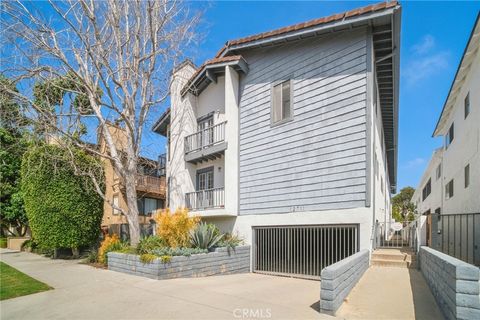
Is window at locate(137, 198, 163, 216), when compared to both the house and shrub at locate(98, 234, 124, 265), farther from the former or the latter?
shrub at locate(98, 234, 124, 265)

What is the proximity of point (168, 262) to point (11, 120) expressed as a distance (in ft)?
32.5

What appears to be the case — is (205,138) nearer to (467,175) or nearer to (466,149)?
(466,149)

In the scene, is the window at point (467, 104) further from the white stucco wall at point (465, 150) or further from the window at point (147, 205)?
the window at point (147, 205)

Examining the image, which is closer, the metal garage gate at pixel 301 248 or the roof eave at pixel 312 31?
the roof eave at pixel 312 31

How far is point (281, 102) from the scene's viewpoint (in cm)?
1277

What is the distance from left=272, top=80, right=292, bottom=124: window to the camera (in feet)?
41.1

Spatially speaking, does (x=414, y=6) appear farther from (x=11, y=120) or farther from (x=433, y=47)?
(x=11, y=120)

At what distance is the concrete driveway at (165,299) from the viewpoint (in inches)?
254

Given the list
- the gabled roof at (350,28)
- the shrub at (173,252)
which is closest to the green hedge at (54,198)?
the gabled roof at (350,28)

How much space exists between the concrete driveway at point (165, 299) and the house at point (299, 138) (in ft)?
6.13

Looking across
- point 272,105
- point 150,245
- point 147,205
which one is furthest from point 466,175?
point 147,205

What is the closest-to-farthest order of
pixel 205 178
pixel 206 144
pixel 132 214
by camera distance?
pixel 132 214 → pixel 206 144 → pixel 205 178

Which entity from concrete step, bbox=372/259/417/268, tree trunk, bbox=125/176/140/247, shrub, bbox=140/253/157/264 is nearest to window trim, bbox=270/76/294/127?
concrete step, bbox=372/259/417/268

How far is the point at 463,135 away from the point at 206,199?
11.4 metres
